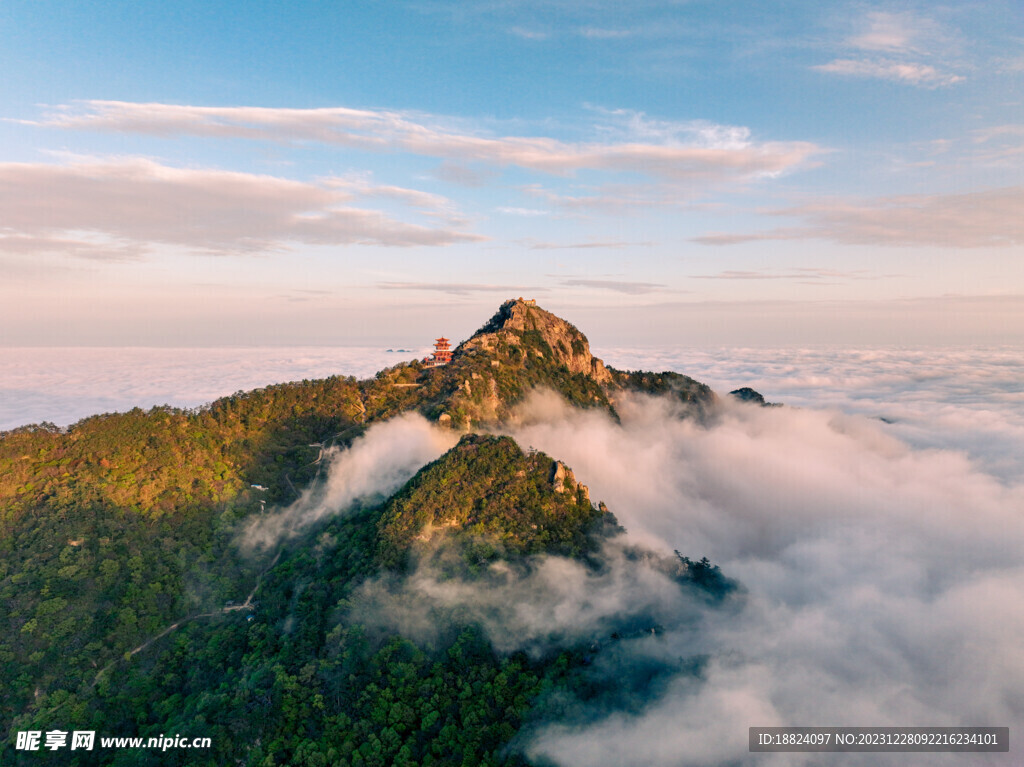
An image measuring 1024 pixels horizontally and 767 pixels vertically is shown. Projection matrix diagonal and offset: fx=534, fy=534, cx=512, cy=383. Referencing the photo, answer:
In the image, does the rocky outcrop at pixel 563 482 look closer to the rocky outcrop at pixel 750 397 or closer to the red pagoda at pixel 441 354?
the red pagoda at pixel 441 354

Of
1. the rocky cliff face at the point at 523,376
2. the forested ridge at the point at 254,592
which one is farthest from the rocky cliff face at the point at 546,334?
the forested ridge at the point at 254,592

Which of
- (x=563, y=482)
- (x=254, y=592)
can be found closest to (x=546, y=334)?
(x=563, y=482)

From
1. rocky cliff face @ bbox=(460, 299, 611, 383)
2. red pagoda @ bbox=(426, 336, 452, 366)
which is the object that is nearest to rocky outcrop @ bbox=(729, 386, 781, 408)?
rocky cliff face @ bbox=(460, 299, 611, 383)

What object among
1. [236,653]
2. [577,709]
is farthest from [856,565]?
[236,653]

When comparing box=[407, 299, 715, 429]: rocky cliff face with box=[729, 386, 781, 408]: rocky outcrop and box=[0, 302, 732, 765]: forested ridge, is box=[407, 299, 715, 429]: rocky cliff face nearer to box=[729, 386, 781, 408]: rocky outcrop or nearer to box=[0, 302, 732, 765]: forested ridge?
box=[0, 302, 732, 765]: forested ridge

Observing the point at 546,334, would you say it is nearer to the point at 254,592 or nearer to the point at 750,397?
the point at 750,397

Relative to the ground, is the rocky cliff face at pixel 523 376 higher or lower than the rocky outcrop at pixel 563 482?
higher

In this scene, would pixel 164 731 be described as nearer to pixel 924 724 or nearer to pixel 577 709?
pixel 577 709
